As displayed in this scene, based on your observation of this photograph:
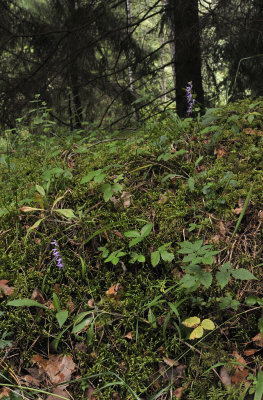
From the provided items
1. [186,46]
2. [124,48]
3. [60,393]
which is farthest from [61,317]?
[124,48]

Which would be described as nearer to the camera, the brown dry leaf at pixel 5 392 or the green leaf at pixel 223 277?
the brown dry leaf at pixel 5 392

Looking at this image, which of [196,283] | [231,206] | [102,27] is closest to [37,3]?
[102,27]

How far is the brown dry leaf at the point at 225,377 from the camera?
1288 millimetres

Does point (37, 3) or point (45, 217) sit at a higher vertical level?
point (37, 3)

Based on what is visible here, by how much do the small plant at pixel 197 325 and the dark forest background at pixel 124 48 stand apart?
3050mm

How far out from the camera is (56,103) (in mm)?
5426

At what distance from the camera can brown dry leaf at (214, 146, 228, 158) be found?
240 cm

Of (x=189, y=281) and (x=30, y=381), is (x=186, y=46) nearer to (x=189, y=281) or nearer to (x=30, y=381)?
(x=189, y=281)

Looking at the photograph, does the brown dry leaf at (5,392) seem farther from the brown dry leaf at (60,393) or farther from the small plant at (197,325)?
the small plant at (197,325)

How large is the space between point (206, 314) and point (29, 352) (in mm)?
933

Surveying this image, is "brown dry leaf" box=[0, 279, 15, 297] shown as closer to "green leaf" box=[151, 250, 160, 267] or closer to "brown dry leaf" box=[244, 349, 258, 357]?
"green leaf" box=[151, 250, 160, 267]

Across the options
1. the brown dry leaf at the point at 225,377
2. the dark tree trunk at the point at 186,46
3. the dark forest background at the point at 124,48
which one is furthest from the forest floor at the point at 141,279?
the dark tree trunk at the point at 186,46

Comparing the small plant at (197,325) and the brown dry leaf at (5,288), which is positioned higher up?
the brown dry leaf at (5,288)

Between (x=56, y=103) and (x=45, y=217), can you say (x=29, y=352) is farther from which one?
(x=56, y=103)
